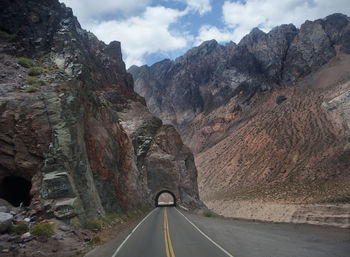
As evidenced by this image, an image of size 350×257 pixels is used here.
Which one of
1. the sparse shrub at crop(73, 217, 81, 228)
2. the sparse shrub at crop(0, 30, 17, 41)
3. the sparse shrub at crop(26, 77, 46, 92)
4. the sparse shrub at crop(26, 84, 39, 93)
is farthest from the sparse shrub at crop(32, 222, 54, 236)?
the sparse shrub at crop(0, 30, 17, 41)

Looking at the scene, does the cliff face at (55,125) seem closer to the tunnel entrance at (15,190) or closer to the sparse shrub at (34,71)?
the sparse shrub at (34,71)

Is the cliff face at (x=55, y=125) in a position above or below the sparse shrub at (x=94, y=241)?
above

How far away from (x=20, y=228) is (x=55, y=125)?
5.78 m

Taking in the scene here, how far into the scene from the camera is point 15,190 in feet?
49.6

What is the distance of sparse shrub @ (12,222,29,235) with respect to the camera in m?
9.92

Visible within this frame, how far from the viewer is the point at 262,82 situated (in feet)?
342

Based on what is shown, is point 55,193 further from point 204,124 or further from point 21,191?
point 204,124

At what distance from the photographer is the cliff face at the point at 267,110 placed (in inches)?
1887

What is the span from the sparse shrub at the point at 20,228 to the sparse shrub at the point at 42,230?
306 millimetres

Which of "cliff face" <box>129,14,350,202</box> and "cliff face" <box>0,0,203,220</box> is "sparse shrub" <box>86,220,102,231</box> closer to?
"cliff face" <box>0,0,203,220</box>

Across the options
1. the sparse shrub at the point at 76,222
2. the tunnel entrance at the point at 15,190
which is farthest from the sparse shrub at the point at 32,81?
the sparse shrub at the point at 76,222

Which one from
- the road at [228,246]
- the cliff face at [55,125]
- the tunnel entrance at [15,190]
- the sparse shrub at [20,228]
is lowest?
the road at [228,246]

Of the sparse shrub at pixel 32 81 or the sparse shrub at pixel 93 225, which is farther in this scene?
the sparse shrub at pixel 32 81

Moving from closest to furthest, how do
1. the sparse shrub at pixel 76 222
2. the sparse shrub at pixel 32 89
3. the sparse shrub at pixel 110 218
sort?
the sparse shrub at pixel 76 222 → the sparse shrub at pixel 32 89 → the sparse shrub at pixel 110 218
